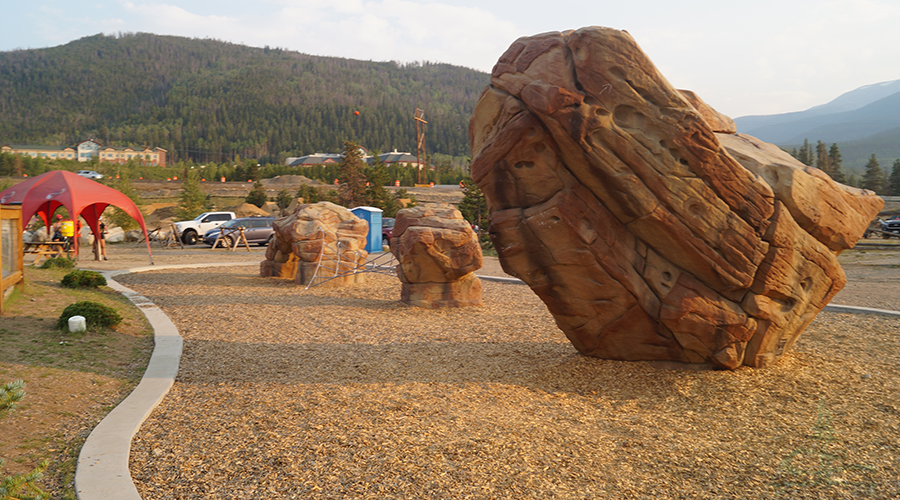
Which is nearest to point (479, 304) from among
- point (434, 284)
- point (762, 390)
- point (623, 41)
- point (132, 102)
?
point (434, 284)

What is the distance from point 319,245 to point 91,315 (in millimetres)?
6406

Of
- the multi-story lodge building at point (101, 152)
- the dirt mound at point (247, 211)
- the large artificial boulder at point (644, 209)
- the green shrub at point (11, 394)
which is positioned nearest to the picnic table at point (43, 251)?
the green shrub at point (11, 394)

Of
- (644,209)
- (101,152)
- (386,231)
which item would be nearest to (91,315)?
(644,209)

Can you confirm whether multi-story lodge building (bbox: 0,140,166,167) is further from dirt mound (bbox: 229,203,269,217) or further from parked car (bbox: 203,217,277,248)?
parked car (bbox: 203,217,277,248)

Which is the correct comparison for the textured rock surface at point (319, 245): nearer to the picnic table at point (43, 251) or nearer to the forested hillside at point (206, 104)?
the picnic table at point (43, 251)

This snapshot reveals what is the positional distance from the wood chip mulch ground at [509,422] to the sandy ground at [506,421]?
0.02 metres

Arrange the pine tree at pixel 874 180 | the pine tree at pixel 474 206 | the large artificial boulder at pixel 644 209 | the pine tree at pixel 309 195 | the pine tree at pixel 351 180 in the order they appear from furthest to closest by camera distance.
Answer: the pine tree at pixel 874 180, the pine tree at pixel 309 195, the pine tree at pixel 351 180, the pine tree at pixel 474 206, the large artificial boulder at pixel 644 209

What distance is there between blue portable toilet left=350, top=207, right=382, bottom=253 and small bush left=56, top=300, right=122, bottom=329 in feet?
51.9

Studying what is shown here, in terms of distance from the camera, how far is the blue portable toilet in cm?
2380

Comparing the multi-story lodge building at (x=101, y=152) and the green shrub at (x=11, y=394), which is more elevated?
the multi-story lodge building at (x=101, y=152)

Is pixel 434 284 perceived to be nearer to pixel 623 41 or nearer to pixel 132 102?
pixel 623 41

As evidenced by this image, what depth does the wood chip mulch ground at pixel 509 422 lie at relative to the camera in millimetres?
3529

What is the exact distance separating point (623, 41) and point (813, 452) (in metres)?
3.44

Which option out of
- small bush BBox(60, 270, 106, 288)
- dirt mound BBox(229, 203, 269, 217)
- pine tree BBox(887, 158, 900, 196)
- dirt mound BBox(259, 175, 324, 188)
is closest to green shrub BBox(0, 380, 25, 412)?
small bush BBox(60, 270, 106, 288)
